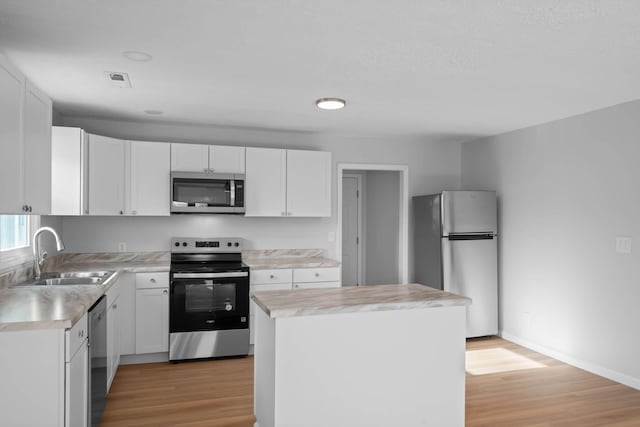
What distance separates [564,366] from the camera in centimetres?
417

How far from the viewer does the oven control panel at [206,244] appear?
476 cm

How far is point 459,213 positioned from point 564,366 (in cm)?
174

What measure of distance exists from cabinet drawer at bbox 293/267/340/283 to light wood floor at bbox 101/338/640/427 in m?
0.89

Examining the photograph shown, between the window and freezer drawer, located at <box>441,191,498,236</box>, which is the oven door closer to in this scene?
the window

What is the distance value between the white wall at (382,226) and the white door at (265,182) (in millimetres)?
1735

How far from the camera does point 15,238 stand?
3350 mm

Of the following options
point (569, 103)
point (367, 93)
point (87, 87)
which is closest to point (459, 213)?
point (569, 103)

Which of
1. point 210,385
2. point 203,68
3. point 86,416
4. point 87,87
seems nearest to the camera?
point 86,416

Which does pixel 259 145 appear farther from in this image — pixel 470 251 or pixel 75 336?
pixel 75 336

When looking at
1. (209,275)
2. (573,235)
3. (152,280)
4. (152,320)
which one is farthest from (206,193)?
(573,235)

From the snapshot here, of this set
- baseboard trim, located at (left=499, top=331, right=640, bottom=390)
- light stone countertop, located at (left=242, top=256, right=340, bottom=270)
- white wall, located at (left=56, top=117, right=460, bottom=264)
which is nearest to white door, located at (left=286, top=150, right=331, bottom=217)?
white wall, located at (left=56, top=117, right=460, bottom=264)

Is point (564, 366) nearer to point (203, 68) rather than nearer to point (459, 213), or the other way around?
point (459, 213)

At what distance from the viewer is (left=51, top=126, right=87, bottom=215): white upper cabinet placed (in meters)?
3.70

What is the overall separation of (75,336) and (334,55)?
1997 millimetres
